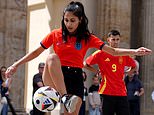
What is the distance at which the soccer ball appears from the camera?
5820mm

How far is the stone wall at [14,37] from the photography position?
1226 cm

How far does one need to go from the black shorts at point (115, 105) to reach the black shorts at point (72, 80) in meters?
2.27

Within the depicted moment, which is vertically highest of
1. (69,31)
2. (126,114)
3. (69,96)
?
(69,31)

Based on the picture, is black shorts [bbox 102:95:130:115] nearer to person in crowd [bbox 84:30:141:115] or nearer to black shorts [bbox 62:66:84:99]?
person in crowd [bbox 84:30:141:115]


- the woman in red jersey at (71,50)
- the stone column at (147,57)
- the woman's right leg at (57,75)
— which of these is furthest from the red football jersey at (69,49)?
the stone column at (147,57)

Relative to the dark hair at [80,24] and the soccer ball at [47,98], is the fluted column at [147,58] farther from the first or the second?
the soccer ball at [47,98]

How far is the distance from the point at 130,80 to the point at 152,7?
582 centimetres

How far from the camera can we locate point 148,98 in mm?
18297

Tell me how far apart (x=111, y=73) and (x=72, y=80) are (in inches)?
92.4

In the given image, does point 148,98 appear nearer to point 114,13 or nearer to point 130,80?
point 114,13

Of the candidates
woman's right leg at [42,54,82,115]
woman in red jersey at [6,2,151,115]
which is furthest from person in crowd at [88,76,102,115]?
woman's right leg at [42,54,82,115]

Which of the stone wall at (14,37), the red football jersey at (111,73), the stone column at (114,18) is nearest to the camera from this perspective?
the red football jersey at (111,73)

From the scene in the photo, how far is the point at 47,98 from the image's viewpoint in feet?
19.1

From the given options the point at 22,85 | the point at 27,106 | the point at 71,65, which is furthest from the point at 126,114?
the point at 27,106
